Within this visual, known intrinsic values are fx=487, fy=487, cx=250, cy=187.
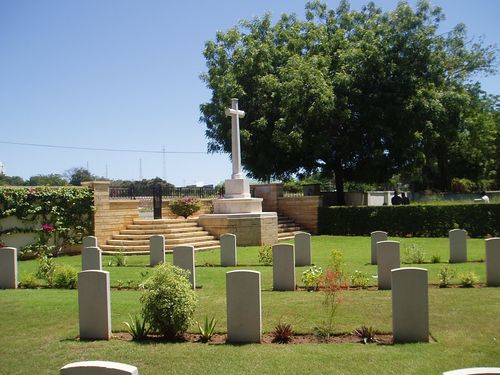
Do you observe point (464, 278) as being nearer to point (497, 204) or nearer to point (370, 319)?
point (370, 319)

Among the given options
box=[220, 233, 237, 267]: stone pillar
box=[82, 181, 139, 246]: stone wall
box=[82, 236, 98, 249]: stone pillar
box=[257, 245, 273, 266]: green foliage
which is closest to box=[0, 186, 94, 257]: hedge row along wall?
box=[82, 181, 139, 246]: stone wall

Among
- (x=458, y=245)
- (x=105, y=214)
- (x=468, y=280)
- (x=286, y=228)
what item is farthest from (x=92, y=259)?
(x=286, y=228)

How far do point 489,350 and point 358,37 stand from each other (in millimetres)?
24376

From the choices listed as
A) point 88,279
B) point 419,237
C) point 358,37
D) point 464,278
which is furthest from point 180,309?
point 358,37

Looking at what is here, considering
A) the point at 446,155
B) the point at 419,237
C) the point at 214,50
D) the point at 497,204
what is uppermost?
the point at 214,50

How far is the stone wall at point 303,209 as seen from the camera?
82.8 feet

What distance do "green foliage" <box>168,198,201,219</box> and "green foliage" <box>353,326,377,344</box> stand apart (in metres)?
16.4

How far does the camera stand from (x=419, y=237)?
22.0 meters

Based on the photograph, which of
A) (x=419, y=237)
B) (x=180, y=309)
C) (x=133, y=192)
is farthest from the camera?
(x=133, y=192)

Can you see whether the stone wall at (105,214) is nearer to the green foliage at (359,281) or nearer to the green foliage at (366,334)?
the green foliage at (359,281)

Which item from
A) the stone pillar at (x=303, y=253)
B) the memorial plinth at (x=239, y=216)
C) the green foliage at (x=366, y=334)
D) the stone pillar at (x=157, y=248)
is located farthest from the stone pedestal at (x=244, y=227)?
the green foliage at (x=366, y=334)

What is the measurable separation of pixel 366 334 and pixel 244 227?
14.0 meters

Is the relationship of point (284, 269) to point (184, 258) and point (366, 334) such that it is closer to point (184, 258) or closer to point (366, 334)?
point (184, 258)

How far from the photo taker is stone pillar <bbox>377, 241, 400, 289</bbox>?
32.7ft
